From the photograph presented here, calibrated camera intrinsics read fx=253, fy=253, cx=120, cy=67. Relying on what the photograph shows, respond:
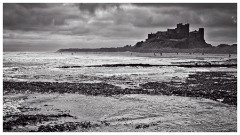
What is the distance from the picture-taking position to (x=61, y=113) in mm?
14281

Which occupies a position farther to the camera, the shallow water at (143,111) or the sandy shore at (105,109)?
the shallow water at (143,111)

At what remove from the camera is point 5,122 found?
39.3 feet

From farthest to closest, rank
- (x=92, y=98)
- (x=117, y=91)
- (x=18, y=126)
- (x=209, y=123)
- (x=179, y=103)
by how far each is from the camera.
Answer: (x=117, y=91)
(x=92, y=98)
(x=179, y=103)
(x=209, y=123)
(x=18, y=126)

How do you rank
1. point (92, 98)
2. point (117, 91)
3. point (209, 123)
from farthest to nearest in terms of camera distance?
point (117, 91)
point (92, 98)
point (209, 123)

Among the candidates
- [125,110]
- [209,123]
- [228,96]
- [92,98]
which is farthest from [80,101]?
[228,96]

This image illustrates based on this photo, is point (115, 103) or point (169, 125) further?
point (115, 103)

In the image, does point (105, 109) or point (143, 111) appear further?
point (105, 109)

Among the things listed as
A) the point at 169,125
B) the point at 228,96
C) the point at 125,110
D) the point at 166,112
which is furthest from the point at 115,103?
the point at 228,96

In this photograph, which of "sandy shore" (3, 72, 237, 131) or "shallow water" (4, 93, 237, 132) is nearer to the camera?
"sandy shore" (3, 72, 237, 131)

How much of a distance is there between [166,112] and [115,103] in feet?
12.8

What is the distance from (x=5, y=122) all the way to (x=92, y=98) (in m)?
7.69

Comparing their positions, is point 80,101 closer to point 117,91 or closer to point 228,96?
point 117,91

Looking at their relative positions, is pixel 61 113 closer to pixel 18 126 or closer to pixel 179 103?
pixel 18 126

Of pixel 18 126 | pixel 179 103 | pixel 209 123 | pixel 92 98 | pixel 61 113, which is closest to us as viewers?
pixel 18 126
